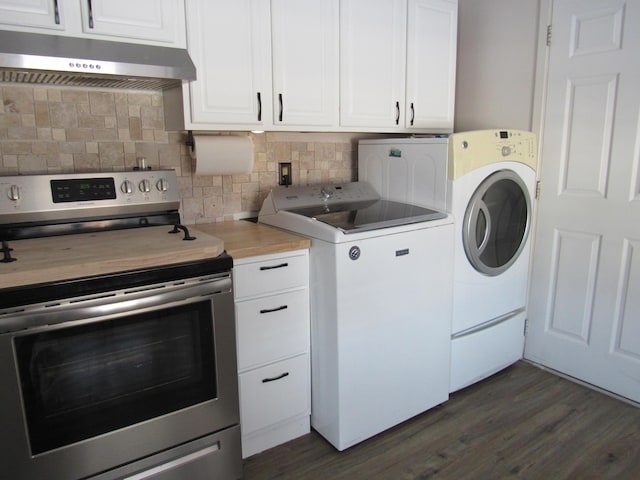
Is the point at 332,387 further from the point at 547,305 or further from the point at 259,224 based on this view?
the point at 547,305

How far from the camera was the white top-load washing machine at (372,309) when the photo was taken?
1908mm

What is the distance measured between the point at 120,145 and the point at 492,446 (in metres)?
2.13

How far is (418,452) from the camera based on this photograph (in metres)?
2.01

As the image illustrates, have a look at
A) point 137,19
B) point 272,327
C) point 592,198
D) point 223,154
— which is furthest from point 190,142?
point 592,198

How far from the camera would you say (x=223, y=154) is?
6.97ft

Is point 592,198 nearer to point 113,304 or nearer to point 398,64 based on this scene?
point 398,64

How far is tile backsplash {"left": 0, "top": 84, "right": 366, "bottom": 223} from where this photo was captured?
1.82 m

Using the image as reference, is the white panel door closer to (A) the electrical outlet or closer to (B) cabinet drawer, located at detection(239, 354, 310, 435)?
(A) the electrical outlet

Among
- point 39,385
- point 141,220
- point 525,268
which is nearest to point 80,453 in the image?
point 39,385

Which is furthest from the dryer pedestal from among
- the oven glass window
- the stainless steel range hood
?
the stainless steel range hood

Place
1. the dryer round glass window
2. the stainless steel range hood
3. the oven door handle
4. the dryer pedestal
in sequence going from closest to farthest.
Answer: the oven door handle < the stainless steel range hood < the dryer round glass window < the dryer pedestal

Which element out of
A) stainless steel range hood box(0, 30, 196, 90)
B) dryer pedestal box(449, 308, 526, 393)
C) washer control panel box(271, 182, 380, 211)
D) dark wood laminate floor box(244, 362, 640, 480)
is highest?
stainless steel range hood box(0, 30, 196, 90)

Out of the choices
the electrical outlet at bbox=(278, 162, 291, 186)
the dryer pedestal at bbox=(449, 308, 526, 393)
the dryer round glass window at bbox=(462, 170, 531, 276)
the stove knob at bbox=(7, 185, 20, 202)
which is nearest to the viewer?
the stove knob at bbox=(7, 185, 20, 202)

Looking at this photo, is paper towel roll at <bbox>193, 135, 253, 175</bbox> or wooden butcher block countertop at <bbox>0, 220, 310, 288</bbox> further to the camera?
paper towel roll at <bbox>193, 135, 253, 175</bbox>
